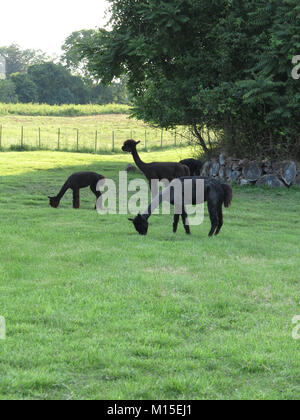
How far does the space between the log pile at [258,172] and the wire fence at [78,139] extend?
5890mm

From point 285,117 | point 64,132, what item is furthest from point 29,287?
point 64,132

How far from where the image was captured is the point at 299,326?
6.65 metres

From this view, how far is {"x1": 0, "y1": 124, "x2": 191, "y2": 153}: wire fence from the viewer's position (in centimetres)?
4050

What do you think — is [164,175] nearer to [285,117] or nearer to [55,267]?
[285,117]

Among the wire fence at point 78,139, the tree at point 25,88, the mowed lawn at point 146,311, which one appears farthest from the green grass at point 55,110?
the mowed lawn at point 146,311

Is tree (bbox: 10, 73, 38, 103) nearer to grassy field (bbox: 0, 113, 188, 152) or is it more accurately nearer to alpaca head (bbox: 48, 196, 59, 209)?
grassy field (bbox: 0, 113, 188, 152)

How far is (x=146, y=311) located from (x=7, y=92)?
88342 millimetres

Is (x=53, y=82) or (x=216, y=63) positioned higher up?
(x=53, y=82)

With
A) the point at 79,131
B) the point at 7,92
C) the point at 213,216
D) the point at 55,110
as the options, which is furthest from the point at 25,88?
the point at 213,216

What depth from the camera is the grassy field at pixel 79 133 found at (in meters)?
42.1

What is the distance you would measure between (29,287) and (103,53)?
60.8 feet

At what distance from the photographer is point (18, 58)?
127562 mm

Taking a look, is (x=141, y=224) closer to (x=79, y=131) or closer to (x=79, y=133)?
(x=79, y=133)

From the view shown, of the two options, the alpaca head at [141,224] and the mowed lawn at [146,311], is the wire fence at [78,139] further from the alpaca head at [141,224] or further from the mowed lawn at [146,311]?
the mowed lawn at [146,311]
